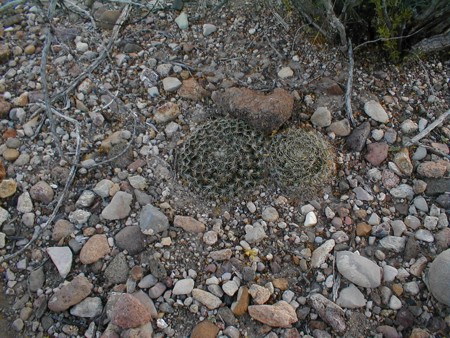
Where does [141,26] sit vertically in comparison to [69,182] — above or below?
above

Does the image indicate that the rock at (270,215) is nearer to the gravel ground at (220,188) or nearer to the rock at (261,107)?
the gravel ground at (220,188)

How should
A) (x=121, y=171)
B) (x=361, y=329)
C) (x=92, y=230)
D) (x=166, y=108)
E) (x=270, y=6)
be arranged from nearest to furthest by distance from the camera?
(x=361, y=329) < (x=92, y=230) < (x=121, y=171) < (x=166, y=108) < (x=270, y=6)

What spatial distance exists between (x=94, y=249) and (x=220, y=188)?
91 centimetres

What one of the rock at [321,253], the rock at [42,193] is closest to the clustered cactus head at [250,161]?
the rock at [321,253]

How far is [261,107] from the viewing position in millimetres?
3328

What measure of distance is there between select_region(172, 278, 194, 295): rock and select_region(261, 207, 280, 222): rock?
643 millimetres

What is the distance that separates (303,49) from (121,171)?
5.75 feet

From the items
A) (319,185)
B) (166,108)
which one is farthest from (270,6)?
(319,185)

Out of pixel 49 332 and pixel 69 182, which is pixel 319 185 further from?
pixel 49 332

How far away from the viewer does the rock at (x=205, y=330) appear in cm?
271

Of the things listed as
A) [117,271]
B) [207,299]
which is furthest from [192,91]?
[207,299]

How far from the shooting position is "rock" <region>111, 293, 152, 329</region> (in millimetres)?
2689

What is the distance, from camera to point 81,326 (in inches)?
110

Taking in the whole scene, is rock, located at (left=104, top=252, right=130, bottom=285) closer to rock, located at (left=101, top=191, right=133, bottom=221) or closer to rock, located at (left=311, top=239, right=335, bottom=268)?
rock, located at (left=101, top=191, right=133, bottom=221)
